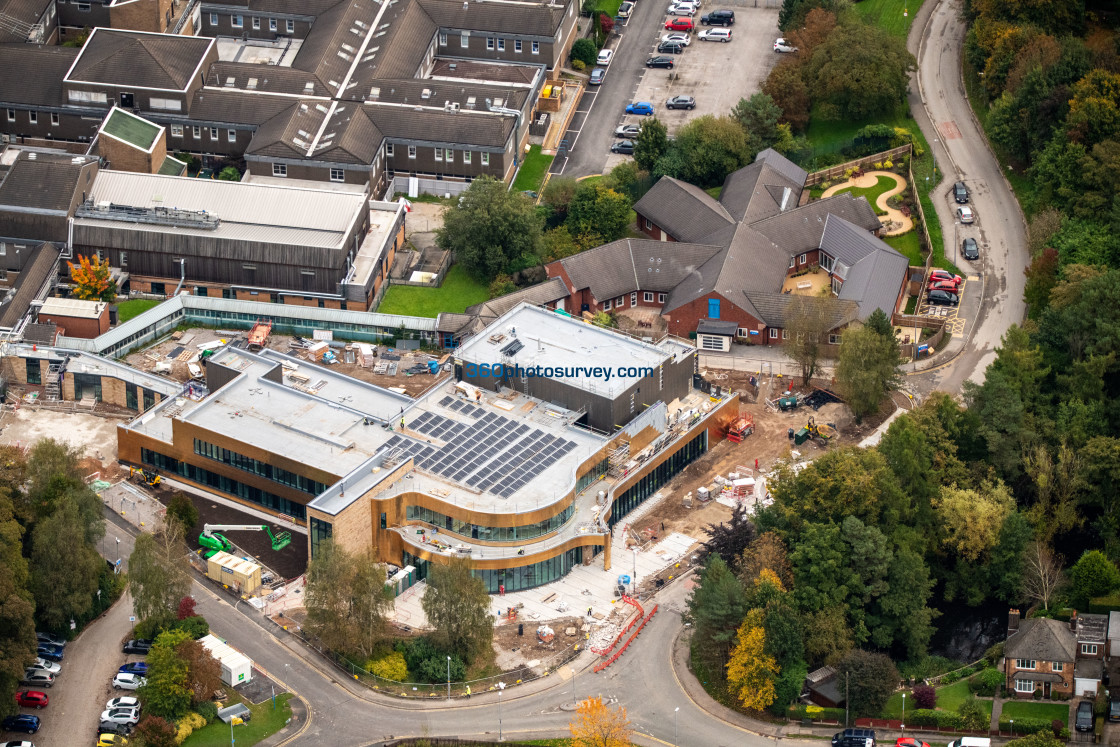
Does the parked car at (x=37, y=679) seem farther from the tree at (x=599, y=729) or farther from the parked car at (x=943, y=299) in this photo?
the parked car at (x=943, y=299)

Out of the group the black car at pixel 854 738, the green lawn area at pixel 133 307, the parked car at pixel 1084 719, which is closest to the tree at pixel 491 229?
the green lawn area at pixel 133 307

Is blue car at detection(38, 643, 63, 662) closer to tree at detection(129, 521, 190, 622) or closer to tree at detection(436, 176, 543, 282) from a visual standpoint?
tree at detection(129, 521, 190, 622)

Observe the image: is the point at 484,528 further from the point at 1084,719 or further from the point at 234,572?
the point at 1084,719

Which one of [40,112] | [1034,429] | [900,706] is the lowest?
[900,706]

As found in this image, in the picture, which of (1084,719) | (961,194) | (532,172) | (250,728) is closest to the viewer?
(250,728)

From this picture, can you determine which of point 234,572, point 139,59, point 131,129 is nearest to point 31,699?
point 234,572

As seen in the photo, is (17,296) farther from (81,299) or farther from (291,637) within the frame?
(291,637)

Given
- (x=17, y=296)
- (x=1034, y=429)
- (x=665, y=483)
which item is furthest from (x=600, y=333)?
(x=17, y=296)
